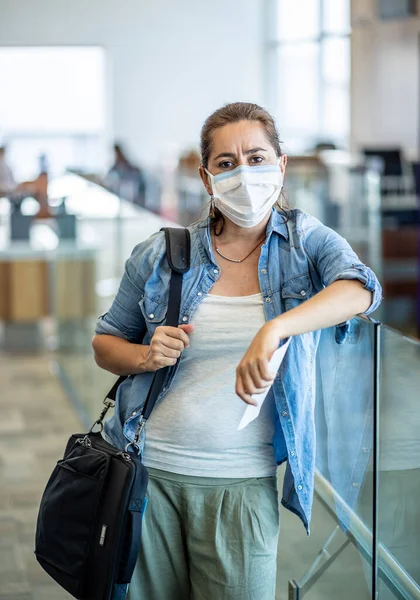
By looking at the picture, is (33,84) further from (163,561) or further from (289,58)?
(163,561)

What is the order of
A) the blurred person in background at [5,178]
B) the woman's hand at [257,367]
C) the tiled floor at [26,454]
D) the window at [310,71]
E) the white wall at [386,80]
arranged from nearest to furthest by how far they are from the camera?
the woman's hand at [257,367], the tiled floor at [26,454], the blurred person in background at [5,178], the white wall at [386,80], the window at [310,71]

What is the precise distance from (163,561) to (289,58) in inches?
697

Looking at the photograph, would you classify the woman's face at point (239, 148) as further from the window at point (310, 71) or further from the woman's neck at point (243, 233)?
the window at point (310, 71)

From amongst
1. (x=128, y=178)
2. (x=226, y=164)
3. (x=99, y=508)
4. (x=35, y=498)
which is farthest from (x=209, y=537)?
(x=128, y=178)

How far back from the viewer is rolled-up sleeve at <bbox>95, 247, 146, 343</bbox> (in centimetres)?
181

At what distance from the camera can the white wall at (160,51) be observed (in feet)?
59.6

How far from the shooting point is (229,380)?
1746mm

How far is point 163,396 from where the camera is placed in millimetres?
1778

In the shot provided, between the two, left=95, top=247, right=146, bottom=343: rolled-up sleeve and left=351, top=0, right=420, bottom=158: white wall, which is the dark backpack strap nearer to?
left=95, top=247, right=146, bottom=343: rolled-up sleeve

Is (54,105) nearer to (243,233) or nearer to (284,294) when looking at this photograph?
(243,233)

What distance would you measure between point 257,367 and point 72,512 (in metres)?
0.48

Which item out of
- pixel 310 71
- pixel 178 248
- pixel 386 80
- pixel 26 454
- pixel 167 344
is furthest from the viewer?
pixel 310 71

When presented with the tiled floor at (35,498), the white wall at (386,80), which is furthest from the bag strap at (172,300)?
the white wall at (386,80)

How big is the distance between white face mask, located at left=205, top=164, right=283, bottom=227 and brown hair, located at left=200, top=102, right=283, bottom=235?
0.05 meters
